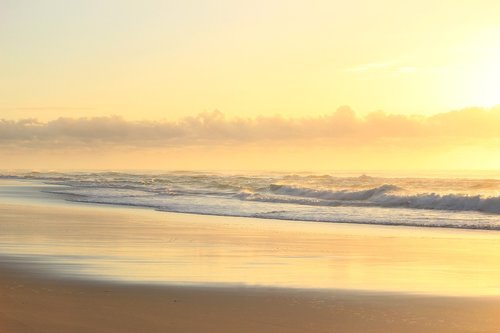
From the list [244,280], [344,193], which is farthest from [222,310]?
[344,193]

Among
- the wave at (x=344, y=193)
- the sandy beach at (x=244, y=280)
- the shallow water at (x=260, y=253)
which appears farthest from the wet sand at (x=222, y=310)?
the wave at (x=344, y=193)

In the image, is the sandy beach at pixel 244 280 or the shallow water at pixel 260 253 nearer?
the sandy beach at pixel 244 280

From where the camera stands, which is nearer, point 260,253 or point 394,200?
point 260,253

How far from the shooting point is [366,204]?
107 feet

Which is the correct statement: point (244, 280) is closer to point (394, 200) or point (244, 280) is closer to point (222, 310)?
point (222, 310)

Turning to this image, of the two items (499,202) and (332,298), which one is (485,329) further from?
(499,202)

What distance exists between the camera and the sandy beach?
7.99 metres

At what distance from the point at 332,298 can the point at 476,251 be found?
6.92 metres

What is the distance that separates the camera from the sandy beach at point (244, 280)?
7.99 metres

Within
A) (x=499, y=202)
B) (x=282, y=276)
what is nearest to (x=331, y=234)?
(x=282, y=276)

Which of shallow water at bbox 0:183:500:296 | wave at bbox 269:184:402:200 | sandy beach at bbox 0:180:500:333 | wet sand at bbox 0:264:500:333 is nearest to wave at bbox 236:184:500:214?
wave at bbox 269:184:402:200

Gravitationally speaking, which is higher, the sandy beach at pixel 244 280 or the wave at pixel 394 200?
the wave at pixel 394 200

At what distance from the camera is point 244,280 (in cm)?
1082

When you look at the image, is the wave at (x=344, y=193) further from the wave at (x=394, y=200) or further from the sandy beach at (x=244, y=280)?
the sandy beach at (x=244, y=280)
